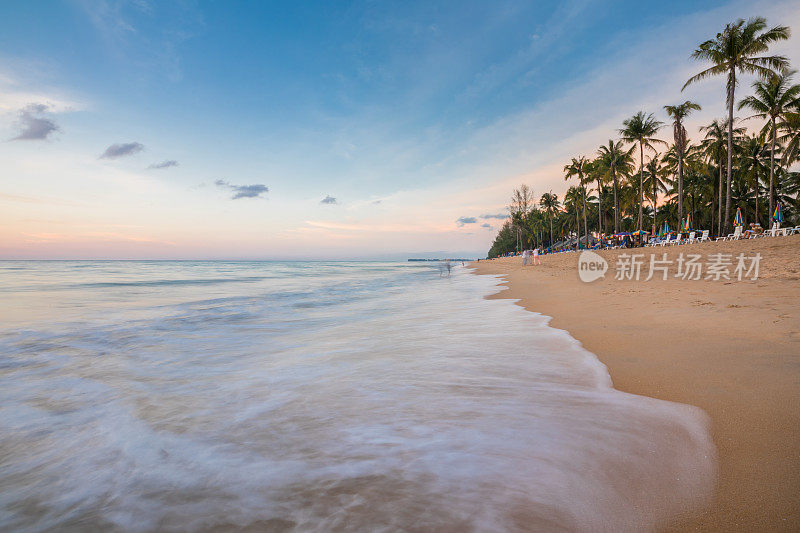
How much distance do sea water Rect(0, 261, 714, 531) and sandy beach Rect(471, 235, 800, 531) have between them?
146mm

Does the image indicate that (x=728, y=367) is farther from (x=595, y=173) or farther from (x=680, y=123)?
(x=595, y=173)

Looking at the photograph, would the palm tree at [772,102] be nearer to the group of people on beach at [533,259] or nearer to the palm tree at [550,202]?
the group of people on beach at [533,259]

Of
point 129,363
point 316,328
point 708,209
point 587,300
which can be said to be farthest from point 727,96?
point 708,209

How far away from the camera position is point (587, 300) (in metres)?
9.23

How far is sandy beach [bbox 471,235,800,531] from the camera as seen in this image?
1723mm

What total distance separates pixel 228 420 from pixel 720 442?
382 centimetres

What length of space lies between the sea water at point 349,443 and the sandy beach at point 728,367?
146 millimetres

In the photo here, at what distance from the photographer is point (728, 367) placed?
3.55m

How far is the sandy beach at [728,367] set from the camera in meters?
1.72

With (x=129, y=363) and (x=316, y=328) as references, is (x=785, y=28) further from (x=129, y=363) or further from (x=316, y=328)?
(x=129, y=363)
